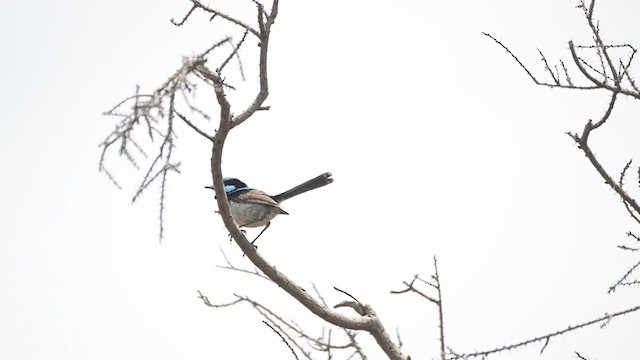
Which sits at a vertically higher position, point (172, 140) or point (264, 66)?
point (264, 66)

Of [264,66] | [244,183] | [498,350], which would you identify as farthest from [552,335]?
[244,183]

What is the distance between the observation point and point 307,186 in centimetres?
830

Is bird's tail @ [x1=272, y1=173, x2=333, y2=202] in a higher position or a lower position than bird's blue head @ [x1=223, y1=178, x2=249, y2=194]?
lower

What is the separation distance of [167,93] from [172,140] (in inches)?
8.8

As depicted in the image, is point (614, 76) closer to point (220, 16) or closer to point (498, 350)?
point (498, 350)

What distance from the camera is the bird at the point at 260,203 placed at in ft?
26.5

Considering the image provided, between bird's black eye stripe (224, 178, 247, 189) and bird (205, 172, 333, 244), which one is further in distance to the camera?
bird's black eye stripe (224, 178, 247, 189)

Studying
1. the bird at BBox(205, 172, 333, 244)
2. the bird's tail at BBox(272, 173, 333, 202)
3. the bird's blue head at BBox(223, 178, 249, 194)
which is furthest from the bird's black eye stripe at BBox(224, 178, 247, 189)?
the bird's tail at BBox(272, 173, 333, 202)

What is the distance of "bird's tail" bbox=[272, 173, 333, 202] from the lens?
8227 millimetres

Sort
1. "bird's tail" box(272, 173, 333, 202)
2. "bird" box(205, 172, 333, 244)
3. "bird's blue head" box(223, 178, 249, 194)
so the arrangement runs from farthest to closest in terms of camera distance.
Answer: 1. "bird's blue head" box(223, 178, 249, 194)
2. "bird's tail" box(272, 173, 333, 202)
3. "bird" box(205, 172, 333, 244)

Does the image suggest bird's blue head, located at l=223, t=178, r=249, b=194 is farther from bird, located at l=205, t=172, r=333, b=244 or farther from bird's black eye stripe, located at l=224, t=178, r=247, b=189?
bird, located at l=205, t=172, r=333, b=244

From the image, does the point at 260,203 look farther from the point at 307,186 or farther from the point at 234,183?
the point at 234,183

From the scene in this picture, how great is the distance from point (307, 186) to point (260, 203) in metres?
0.59

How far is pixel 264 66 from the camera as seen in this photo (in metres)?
4.36
